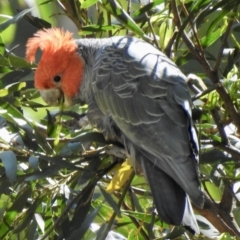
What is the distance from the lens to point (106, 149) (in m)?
1.51

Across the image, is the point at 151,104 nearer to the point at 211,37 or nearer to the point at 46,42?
the point at 211,37

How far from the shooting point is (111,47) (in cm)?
167

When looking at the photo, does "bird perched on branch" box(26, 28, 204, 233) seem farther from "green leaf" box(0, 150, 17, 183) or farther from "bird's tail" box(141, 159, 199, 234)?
"green leaf" box(0, 150, 17, 183)

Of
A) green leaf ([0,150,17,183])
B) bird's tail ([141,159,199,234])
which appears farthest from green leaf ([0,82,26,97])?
bird's tail ([141,159,199,234])

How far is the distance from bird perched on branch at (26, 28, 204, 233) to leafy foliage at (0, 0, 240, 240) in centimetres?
5

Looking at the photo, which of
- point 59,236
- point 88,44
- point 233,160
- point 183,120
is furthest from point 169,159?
point 88,44

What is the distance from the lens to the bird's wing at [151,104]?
1.33 metres

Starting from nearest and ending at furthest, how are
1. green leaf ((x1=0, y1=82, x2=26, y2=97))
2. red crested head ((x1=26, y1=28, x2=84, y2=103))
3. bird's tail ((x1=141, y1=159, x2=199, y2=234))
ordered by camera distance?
bird's tail ((x1=141, y1=159, x2=199, y2=234))
green leaf ((x1=0, y1=82, x2=26, y2=97))
red crested head ((x1=26, y1=28, x2=84, y2=103))

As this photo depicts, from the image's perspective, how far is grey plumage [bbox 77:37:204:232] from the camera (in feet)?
4.29

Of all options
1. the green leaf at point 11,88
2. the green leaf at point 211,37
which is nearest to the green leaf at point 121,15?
the green leaf at point 211,37

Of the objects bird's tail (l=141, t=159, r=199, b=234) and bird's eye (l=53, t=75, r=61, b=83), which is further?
bird's eye (l=53, t=75, r=61, b=83)

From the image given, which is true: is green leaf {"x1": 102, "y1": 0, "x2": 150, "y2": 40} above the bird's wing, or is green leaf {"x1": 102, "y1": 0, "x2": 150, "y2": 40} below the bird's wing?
above

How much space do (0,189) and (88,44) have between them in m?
0.52

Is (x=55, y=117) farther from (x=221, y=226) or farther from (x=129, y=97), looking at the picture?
(x=221, y=226)
